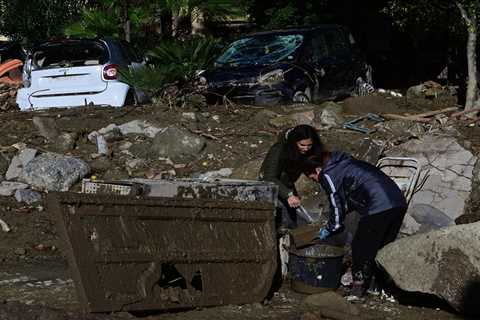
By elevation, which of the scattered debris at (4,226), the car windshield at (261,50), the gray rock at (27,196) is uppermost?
the car windshield at (261,50)

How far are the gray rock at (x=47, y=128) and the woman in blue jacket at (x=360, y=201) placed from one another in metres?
5.59

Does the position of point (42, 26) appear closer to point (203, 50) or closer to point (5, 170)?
point (203, 50)

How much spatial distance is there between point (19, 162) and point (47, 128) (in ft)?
3.53

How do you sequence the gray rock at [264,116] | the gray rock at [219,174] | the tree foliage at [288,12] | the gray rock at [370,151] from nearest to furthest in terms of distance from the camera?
the gray rock at [370,151] < the gray rock at [219,174] < the gray rock at [264,116] < the tree foliage at [288,12]

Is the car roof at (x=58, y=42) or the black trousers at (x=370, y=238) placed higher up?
the car roof at (x=58, y=42)

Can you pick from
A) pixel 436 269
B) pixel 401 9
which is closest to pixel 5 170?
pixel 436 269

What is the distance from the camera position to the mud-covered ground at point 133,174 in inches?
291

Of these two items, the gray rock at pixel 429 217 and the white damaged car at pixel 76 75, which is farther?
the white damaged car at pixel 76 75

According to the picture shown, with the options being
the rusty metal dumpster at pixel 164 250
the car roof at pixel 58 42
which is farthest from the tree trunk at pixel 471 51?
the rusty metal dumpster at pixel 164 250

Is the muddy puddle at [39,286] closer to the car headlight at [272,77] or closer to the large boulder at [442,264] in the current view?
the large boulder at [442,264]

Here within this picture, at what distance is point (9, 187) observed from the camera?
11.2 m

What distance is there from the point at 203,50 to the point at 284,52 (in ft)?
4.59

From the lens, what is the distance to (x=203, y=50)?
46.1 ft

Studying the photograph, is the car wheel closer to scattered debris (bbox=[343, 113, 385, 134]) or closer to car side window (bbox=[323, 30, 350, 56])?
scattered debris (bbox=[343, 113, 385, 134])
